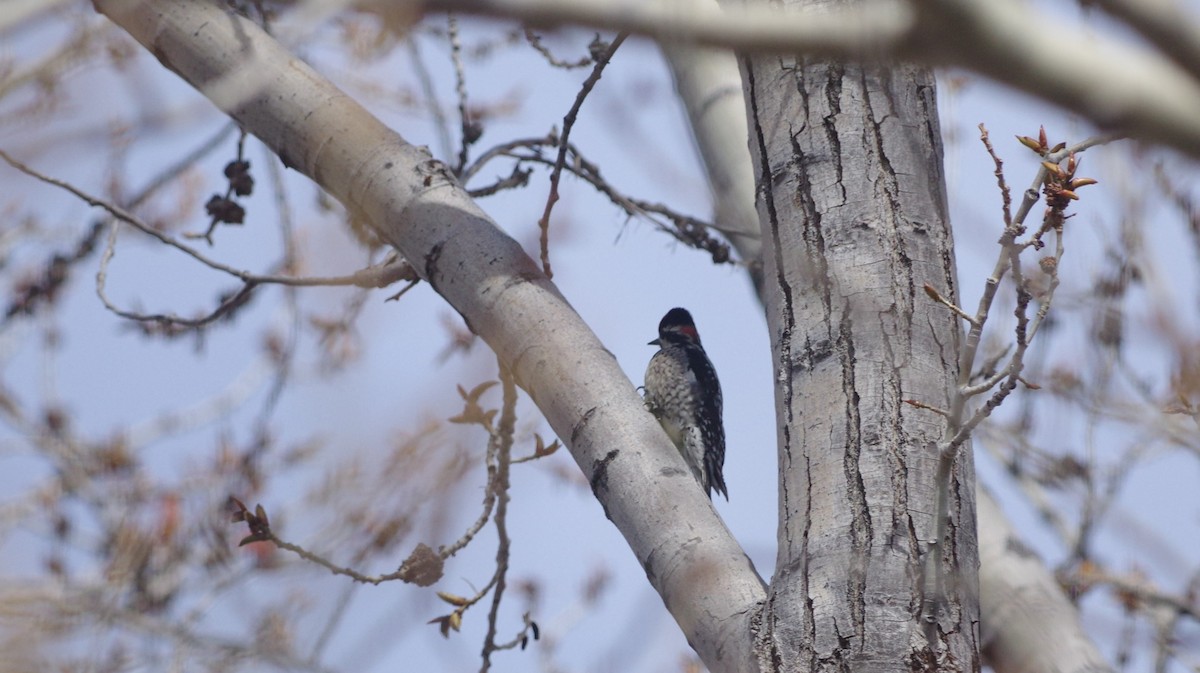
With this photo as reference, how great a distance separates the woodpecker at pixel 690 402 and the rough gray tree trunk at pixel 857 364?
3819mm

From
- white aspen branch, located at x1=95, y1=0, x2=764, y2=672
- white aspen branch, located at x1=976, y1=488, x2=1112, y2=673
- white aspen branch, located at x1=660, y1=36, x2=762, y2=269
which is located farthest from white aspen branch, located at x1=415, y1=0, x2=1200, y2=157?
white aspen branch, located at x1=660, y1=36, x2=762, y2=269

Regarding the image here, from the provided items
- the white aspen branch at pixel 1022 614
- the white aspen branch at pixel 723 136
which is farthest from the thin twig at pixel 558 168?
the white aspen branch at pixel 1022 614

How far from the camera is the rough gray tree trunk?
1.87 meters

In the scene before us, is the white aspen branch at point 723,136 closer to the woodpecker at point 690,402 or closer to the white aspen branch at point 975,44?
the woodpecker at point 690,402

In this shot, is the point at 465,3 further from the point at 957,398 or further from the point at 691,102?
the point at 691,102

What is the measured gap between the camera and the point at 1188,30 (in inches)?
25.2

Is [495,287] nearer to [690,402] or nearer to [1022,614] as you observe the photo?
[1022,614]

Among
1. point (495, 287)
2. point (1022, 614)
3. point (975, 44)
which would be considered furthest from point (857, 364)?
point (1022, 614)

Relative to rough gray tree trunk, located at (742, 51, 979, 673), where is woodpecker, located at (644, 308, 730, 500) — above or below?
above

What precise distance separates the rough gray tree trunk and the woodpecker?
3.82 metres

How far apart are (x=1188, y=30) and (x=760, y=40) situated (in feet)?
0.91

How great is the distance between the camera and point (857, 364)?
2.07 meters

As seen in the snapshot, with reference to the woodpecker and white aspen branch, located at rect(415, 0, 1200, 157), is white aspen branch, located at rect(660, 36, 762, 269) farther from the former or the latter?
white aspen branch, located at rect(415, 0, 1200, 157)

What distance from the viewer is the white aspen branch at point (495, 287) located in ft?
6.89
